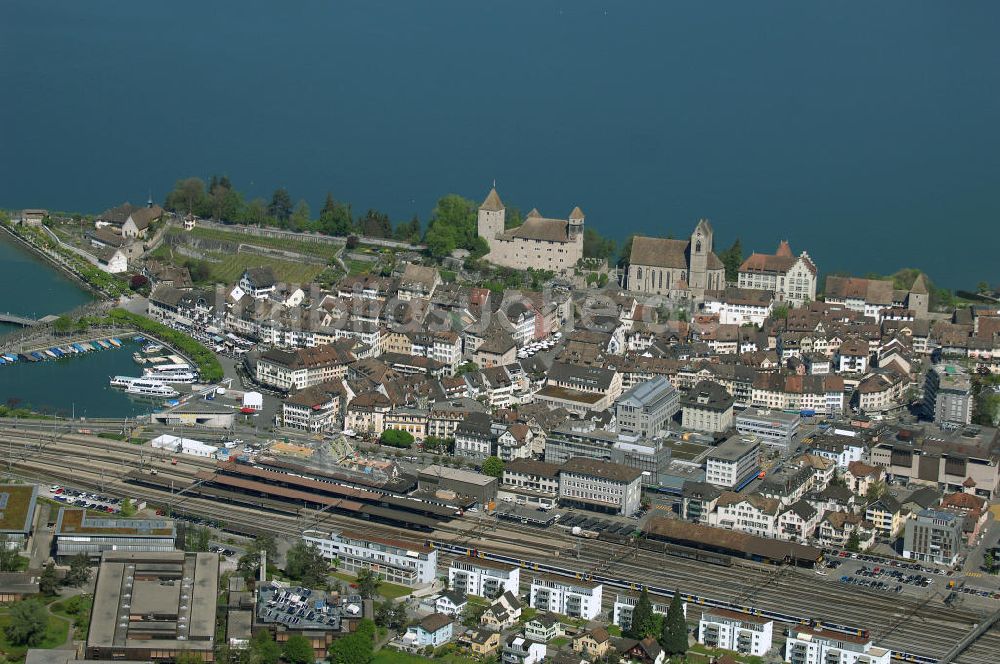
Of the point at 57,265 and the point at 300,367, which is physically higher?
the point at 57,265

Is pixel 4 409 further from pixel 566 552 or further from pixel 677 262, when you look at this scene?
pixel 677 262

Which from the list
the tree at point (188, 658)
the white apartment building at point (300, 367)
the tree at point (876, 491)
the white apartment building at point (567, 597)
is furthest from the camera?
the white apartment building at point (300, 367)

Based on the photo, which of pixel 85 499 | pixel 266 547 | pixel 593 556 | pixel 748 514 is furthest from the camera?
pixel 85 499

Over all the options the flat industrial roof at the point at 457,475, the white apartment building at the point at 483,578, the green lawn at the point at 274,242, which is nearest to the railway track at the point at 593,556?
the flat industrial roof at the point at 457,475

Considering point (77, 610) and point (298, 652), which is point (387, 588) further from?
point (77, 610)

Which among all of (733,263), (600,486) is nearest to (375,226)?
(733,263)

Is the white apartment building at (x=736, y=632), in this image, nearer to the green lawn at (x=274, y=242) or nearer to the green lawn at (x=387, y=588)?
the green lawn at (x=387, y=588)
